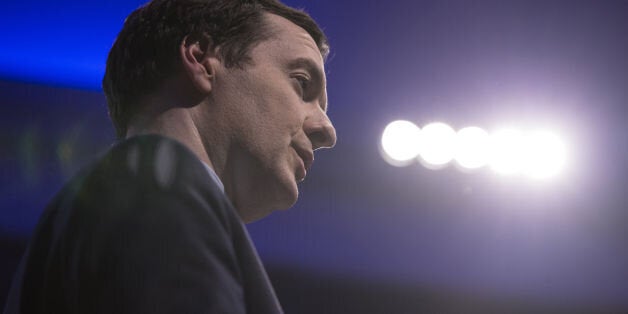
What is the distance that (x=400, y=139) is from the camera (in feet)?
7.16

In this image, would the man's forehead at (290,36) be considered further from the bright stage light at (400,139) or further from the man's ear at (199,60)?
the bright stage light at (400,139)

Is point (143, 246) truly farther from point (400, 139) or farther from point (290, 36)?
point (400, 139)

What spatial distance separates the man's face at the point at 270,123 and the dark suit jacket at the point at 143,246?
0.60 ft

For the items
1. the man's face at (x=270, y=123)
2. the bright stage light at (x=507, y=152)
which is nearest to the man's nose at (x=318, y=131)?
the man's face at (x=270, y=123)

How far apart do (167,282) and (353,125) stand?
1749 mm

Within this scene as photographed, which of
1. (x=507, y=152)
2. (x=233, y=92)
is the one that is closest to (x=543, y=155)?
(x=507, y=152)

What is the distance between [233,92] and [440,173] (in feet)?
5.90

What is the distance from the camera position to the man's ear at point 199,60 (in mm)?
740

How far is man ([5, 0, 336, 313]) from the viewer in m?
0.47

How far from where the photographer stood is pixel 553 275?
8.51ft

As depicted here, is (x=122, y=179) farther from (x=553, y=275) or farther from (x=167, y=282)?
(x=553, y=275)

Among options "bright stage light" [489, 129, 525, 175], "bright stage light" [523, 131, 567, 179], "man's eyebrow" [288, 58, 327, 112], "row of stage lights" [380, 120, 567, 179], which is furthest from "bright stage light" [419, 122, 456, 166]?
"man's eyebrow" [288, 58, 327, 112]

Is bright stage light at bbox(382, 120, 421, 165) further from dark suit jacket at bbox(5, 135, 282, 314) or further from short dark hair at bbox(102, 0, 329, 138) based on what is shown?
dark suit jacket at bbox(5, 135, 282, 314)

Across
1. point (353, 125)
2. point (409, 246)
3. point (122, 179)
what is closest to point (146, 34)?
point (122, 179)
